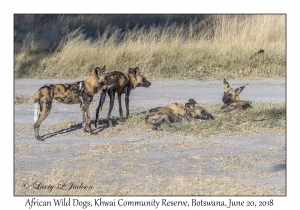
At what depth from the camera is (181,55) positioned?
17906 millimetres

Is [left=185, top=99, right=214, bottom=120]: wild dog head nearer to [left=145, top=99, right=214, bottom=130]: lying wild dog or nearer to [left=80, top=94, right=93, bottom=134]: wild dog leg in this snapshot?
[left=145, top=99, right=214, bottom=130]: lying wild dog

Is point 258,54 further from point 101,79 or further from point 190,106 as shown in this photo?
point 101,79

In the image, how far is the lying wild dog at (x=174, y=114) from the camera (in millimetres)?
10844

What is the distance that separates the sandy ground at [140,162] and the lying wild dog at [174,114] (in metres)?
0.24

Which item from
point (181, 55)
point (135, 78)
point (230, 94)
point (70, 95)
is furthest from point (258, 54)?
point (70, 95)

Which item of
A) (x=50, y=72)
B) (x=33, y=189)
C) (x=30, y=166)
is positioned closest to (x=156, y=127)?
(x=30, y=166)

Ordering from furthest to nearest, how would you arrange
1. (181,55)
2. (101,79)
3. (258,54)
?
(181,55), (258,54), (101,79)

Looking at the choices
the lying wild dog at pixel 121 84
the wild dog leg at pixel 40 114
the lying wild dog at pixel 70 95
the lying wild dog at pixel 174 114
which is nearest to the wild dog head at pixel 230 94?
the lying wild dog at pixel 174 114

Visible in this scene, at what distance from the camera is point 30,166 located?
8797 mm

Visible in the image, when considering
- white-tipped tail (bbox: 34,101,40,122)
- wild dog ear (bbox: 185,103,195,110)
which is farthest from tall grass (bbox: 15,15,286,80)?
white-tipped tail (bbox: 34,101,40,122)

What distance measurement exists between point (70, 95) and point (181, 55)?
773 centimetres

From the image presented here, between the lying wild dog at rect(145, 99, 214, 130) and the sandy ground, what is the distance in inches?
9.5
